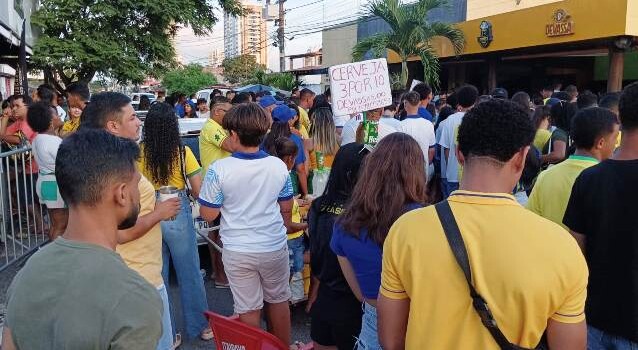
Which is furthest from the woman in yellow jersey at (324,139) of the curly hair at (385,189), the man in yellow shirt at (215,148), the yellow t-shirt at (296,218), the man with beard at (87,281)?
the man with beard at (87,281)

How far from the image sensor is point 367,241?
2463 millimetres

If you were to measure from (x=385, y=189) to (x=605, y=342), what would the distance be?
1.19 metres

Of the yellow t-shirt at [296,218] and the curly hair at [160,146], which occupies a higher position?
the curly hair at [160,146]

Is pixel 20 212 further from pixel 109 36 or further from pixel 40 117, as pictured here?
pixel 109 36

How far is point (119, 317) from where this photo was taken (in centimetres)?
147

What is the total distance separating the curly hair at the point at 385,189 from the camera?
8.00ft

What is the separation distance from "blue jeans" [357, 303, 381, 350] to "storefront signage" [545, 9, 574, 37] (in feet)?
44.8

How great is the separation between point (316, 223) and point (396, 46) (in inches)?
595

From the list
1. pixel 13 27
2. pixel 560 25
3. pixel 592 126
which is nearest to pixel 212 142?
pixel 592 126

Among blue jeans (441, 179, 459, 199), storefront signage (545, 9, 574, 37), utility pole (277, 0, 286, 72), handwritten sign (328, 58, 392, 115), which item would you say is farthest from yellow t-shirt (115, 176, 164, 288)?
utility pole (277, 0, 286, 72)

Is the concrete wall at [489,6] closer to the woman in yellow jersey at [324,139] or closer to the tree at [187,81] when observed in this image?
the woman in yellow jersey at [324,139]

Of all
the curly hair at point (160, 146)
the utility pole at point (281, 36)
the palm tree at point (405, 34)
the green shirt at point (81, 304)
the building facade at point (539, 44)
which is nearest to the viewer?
the green shirt at point (81, 304)

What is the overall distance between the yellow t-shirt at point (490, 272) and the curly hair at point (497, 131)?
5.6 inches

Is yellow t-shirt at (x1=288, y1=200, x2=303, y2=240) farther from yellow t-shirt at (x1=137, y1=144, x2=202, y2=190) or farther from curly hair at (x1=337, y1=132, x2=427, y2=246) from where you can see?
curly hair at (x1=337, y1=132, x2=427, y2=246)
